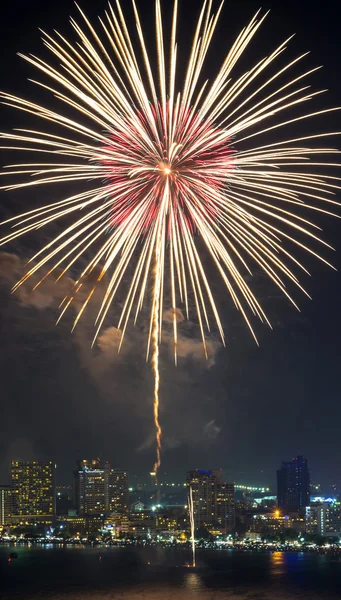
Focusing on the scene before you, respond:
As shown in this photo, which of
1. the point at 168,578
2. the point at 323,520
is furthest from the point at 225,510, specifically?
the point at 168,578

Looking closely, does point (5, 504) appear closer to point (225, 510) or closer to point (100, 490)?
point (100, 490)

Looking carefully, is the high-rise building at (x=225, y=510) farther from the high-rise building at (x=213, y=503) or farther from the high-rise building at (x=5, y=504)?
the high-rise building at (x=5, y=504)

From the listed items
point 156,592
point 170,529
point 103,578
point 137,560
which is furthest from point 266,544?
point 156,592

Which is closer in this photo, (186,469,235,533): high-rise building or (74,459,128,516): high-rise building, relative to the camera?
(186,469,235,533): high-rise building

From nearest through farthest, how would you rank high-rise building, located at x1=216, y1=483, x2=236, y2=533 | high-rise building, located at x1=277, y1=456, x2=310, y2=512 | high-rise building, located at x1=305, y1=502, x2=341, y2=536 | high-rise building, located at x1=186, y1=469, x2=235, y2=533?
high-rise building, located at x1=305, y1=502, x2=341, y2=536 → high-rise building, located at x1=186, y1=469, x2=235, y2=533 → high-rise building, located at x1=216, y1=483, x2=236, y2=533 → high-rise building, located at x1=277, y1=456, x2=310, y2=512

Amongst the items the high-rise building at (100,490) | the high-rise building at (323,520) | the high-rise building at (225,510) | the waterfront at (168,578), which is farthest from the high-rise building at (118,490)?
the waterfront at (168,578)

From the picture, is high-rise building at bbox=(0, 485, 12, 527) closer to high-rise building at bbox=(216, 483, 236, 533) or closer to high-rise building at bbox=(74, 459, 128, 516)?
high-rise building at bbox=(74, 459, 128, 516)

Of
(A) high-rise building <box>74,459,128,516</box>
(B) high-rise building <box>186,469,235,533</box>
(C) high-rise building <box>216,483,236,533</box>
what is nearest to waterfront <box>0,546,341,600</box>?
(B) high-rise building <box>186,469,235,533</box>
